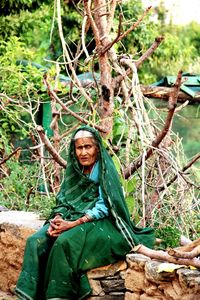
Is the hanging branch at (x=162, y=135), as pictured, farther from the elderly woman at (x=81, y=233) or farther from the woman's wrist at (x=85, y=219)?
the woman's wrist at (x=85, y=219)

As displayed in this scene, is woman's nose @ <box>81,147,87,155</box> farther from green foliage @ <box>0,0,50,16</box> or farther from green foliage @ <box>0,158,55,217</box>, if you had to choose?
green foliage @ <box>0,0,50,16</box>

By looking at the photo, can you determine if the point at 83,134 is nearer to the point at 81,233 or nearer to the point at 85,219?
the point at 85,219

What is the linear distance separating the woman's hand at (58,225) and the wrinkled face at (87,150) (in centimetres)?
50

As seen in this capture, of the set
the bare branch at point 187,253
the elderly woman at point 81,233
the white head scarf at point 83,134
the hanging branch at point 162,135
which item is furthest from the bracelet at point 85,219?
the bare branch at point 187,253

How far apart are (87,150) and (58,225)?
25.2 inches

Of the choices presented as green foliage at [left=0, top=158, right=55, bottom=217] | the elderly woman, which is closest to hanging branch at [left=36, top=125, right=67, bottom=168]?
the elderly woman

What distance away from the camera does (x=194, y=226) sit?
7.48 meters

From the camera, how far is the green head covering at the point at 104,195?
20.0 ft

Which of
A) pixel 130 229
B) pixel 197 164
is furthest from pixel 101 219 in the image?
pixel 197 164

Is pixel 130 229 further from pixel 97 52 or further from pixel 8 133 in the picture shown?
pixel 8 133

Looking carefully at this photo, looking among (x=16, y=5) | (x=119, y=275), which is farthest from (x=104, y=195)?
(x=16, y=5)

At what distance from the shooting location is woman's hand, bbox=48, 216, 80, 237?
19.8 feet

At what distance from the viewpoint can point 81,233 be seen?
5.93 m

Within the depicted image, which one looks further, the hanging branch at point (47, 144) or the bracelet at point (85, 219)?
the hanging branch at point (47, 144)
